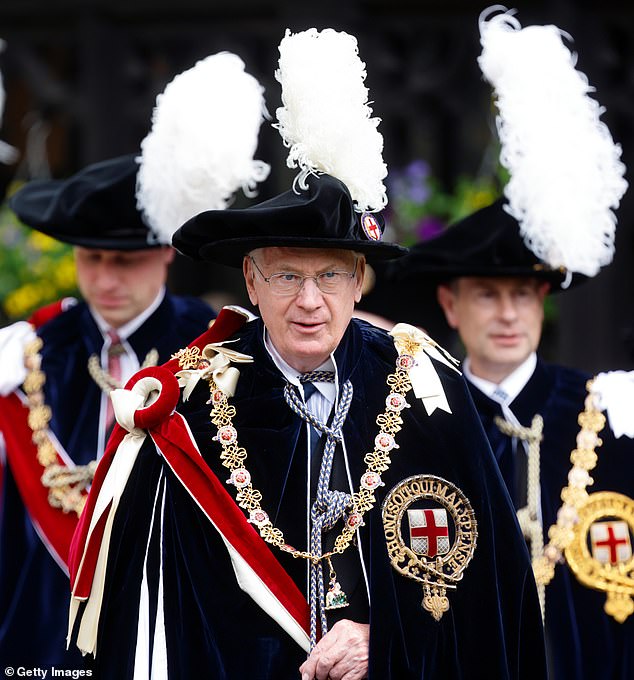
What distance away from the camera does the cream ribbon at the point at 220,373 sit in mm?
3781

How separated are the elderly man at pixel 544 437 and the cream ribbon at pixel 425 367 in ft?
3.10

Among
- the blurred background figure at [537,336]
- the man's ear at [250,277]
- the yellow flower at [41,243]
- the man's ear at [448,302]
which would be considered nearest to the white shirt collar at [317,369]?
the man's ear at [250,277]

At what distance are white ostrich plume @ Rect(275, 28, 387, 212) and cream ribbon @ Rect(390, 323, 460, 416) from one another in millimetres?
415

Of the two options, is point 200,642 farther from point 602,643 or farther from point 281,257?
point 602,643

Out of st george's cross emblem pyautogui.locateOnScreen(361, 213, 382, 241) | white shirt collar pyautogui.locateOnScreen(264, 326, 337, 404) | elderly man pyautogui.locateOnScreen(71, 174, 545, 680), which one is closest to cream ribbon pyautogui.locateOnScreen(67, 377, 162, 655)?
elderly man pyautogui.locateOnScreen(71, 174, 545, 680)

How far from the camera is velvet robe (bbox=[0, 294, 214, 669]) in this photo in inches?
189

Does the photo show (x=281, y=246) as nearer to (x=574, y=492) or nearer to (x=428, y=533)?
(x=428, y=533)

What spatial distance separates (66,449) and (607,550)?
198 centimetres

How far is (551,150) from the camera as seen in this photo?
481 centimetres

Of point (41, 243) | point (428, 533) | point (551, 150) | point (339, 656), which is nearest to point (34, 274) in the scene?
point (41, 243)

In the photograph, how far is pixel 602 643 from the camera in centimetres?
453

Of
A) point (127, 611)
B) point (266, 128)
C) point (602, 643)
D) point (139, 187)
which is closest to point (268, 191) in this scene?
point (266, 128)

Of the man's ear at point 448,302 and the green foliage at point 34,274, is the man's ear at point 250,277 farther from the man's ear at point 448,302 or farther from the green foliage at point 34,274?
the green foliage at point 34,274

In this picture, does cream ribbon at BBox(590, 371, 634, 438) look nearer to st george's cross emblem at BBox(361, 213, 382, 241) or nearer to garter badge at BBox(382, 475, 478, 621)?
garter badge at BBox(382, 475, 478, 621)
